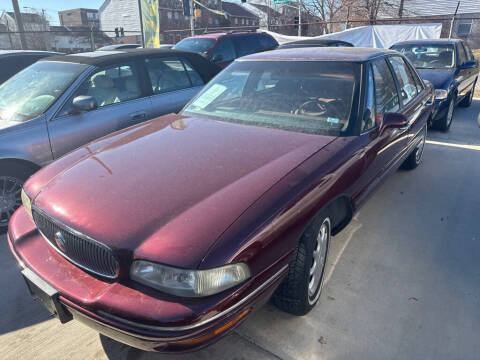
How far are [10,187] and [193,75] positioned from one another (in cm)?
279

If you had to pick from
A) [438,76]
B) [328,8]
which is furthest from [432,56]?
[328,8]

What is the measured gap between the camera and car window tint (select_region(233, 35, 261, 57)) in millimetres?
8727

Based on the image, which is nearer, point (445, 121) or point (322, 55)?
point (322, 55)

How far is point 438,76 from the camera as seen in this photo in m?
6.25

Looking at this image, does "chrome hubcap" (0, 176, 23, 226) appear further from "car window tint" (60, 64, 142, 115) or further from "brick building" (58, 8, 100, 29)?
"brick building" (58, 8, 100, 29)

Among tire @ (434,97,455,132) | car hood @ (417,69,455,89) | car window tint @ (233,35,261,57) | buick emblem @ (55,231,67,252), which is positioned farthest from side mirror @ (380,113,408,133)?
car window tint @ (233,35,261,57)

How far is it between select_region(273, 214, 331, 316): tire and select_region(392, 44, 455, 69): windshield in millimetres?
5985

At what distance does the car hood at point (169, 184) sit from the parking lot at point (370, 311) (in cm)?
90

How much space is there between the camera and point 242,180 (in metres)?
1.95

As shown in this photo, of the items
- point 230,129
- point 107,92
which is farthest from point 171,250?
point 107,92

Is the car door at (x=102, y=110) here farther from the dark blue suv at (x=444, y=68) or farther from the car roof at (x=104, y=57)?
the dark blue suv at (x=444, y=68)

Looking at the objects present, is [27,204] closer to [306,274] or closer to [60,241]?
[60,241]

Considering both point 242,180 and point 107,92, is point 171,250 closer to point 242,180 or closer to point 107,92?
point 242,180

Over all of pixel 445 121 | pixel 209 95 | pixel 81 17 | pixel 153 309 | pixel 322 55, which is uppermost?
pixel 322 55
